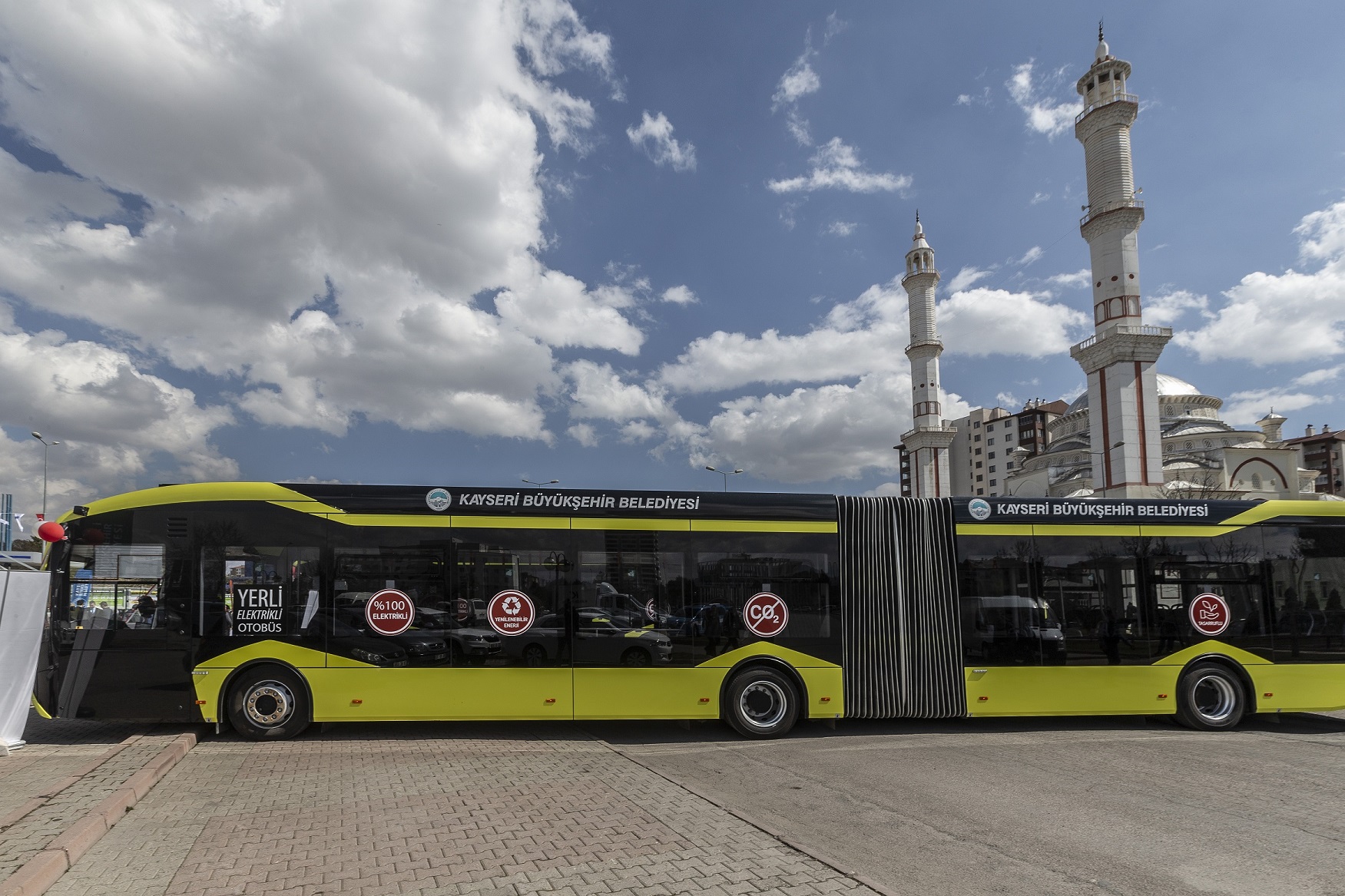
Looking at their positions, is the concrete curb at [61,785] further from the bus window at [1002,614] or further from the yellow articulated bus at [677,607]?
the bus window at [1002,614]

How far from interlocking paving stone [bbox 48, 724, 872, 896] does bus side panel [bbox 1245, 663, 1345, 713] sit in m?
8.56

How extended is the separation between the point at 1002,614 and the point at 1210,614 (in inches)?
115

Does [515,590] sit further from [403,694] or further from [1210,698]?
[1210,698]

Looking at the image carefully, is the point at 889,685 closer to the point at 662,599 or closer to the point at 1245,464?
the point at 662,599

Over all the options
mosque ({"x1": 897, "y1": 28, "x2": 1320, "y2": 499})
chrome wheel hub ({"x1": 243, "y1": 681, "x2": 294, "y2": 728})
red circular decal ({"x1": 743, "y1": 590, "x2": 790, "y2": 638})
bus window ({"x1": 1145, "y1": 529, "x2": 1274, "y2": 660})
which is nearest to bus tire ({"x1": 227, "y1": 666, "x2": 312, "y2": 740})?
chrome wheel hub ({"x1": 243, "y1": 681, "x2": 294, "y2": 728})

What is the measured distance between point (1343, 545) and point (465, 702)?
12.0 metres

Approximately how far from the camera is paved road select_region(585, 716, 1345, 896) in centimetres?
521

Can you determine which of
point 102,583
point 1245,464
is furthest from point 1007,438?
point 102,583

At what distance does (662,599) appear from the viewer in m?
9.50

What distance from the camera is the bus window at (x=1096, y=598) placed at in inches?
395

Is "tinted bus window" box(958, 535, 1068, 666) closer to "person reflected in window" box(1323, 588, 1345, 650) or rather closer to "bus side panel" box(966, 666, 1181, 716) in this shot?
"bus side panel" box(966, 666, 1181, 716)

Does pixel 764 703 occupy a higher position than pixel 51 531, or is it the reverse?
pixel 51 531

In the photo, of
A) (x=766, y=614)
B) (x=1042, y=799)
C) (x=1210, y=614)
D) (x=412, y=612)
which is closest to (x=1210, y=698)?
(x=1210, y=614)

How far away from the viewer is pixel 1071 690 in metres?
9.97
